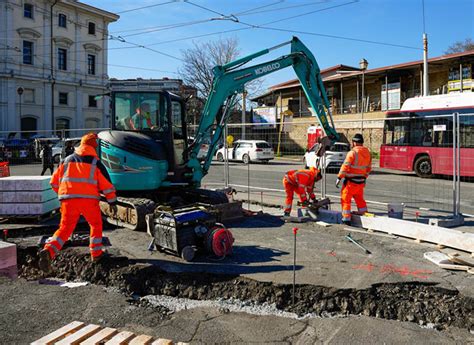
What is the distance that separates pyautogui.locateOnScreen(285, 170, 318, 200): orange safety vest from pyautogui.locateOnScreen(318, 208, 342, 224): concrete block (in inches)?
20.5

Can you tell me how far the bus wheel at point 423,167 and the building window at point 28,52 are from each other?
38.5 m

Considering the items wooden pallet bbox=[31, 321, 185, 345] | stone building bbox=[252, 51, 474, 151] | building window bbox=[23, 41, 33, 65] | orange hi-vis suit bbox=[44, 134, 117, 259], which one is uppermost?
building window bbox=[23, 41, 33, 65]

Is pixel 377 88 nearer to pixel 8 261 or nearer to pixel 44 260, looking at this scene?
pixel 44 260

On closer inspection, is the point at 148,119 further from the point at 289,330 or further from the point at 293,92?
the point at 293,92

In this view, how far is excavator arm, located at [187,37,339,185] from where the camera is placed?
9.73 meters

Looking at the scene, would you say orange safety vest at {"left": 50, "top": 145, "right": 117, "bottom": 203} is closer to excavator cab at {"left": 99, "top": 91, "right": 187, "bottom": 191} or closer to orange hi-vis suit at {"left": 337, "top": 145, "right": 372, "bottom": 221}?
excavator cab at {"left": 99, "top": 91, "right": 187, "bottom": 191}

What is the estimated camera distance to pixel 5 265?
5934mm

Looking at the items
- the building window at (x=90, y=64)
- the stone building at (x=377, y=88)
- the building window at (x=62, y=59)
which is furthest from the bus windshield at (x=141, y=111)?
the building window at (x=90, y=64)

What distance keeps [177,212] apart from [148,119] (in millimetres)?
3043

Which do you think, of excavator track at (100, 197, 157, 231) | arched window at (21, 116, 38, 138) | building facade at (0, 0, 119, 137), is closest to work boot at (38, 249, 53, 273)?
excavator track at (100, 197, 157, 231)

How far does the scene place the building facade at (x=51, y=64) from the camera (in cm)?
4062

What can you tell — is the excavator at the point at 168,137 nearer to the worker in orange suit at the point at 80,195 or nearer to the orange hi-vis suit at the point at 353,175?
the orange hi-vis suit at the point at 353,175

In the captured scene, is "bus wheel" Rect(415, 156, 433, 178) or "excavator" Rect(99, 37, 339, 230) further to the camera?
"bus wheel" Rect(415, 156, 433, 178)

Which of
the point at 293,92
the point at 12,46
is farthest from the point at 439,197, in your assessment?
the point at 12,46
